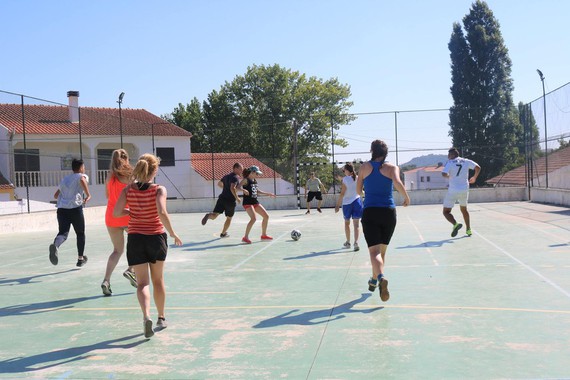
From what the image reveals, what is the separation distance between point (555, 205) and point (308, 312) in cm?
1845

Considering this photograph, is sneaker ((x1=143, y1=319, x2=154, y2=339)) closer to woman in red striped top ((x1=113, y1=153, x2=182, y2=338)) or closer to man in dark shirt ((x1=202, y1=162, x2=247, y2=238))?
woman in red striped top ((x1=113, y1=153, x2=182, y2=338))

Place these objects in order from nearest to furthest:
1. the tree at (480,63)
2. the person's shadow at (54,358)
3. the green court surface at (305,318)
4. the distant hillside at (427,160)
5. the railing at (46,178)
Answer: the green court surface at (305,318), the person's shadow at (54,358), the distant hillside at (427,160), the railing at (46,178), the tree at (480,63)

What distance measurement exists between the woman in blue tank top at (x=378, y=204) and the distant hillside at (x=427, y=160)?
70.4 feet

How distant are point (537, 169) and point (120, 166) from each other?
22.0 meters

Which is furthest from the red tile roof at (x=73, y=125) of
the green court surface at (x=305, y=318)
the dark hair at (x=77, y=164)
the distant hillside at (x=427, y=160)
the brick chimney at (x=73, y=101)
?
the green court surface at (x=305, y=318)

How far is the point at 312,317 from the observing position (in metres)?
5.79

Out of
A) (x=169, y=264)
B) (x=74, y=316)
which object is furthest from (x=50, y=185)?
→ (x=74, y=316)

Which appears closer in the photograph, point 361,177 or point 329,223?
point 361,177

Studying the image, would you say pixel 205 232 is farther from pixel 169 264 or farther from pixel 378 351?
pixel 378 351

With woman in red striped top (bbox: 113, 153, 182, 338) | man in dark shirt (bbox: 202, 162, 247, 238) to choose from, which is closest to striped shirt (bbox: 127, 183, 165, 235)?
woman in red striped top (bbox: 113, 153, 182, 338)

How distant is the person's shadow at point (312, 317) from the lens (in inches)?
220

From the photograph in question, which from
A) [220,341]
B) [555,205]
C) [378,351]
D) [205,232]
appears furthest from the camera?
[555,205]

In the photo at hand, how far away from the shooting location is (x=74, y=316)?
616 cm

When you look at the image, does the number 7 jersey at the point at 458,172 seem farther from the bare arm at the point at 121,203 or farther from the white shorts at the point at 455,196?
the bare arm at the point at 121,203
